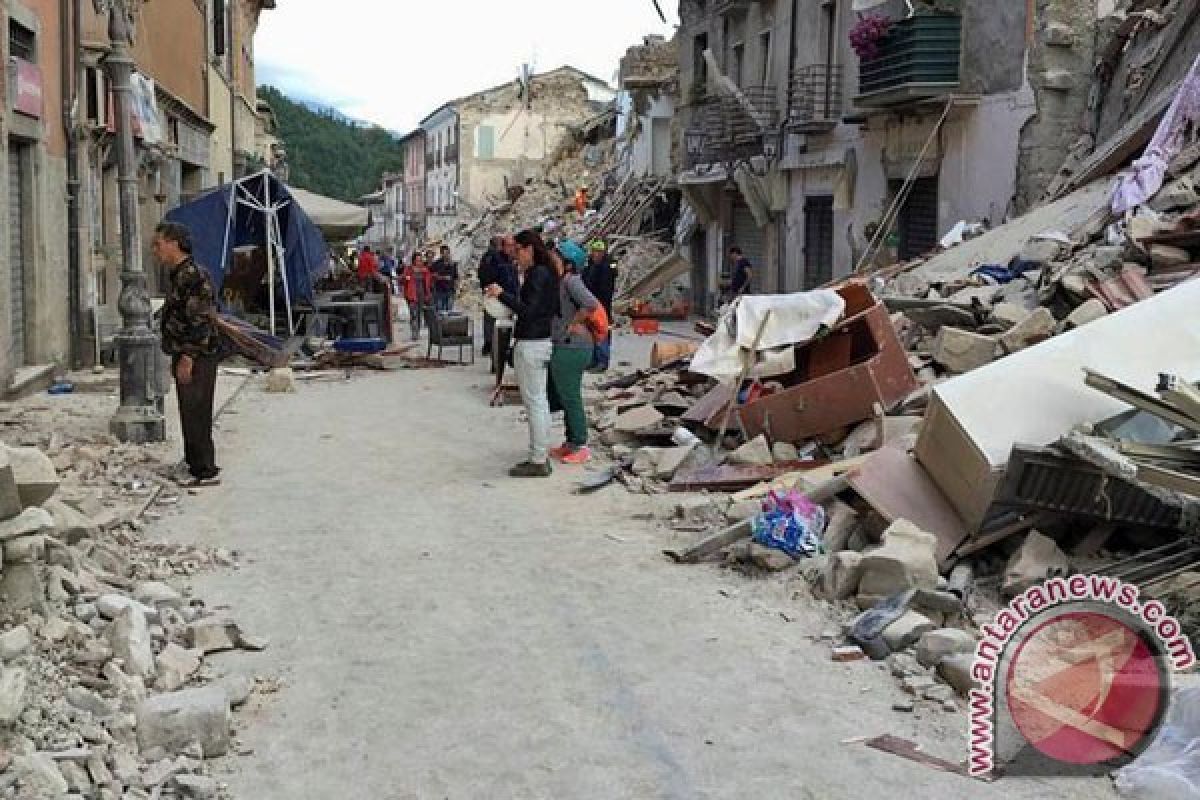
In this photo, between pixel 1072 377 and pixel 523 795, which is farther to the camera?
pixel 1072 377

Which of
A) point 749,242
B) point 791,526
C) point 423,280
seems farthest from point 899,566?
point 749,242

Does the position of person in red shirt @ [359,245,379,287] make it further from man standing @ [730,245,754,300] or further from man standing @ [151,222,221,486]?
man standing @ [151,222,221,486]

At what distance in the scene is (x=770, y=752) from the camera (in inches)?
175

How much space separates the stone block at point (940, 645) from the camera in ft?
17.0

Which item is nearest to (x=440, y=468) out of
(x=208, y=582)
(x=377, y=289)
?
(x=208, y=582)

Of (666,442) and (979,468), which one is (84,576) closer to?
(979,468)

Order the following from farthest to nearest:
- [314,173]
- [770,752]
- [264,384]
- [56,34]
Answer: [314,173]
[264,384]
[56,34]
[770,752]

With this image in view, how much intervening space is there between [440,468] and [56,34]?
309 inches

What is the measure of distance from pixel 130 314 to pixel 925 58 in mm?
12193

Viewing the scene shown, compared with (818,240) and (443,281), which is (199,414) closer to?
(443,281)

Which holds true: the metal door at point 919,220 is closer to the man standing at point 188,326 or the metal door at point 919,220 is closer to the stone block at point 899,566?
the man standing at point 188,326

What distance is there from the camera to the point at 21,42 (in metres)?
12.8

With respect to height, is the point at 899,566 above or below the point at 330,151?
below

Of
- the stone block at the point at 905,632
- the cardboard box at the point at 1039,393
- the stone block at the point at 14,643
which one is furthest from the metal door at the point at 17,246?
the stone block at the point at 905,632
